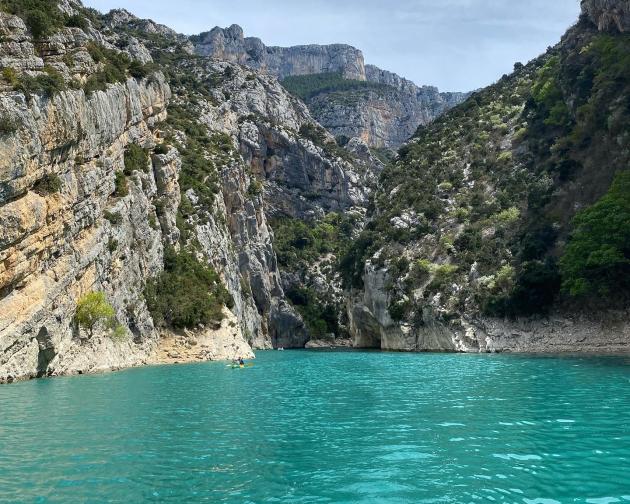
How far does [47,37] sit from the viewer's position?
45750 mm

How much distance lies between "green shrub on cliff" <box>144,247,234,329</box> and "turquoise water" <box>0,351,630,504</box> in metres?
31.0

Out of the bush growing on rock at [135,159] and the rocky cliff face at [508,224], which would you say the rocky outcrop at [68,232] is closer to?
the bush growing on rock at [135,159]

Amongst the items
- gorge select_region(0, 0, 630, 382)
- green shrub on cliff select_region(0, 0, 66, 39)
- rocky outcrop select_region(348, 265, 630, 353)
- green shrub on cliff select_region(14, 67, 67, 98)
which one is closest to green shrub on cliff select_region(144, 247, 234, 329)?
gorge select_region(0, 0, 630, 382)

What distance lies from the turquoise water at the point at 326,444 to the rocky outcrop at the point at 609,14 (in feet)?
154

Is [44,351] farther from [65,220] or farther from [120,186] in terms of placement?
[120,186]

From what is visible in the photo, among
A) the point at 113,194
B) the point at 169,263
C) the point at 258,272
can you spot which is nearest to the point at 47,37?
the point at 113,194

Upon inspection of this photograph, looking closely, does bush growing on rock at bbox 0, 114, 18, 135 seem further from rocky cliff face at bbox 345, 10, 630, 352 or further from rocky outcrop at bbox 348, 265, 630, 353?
rocky outcrop at bbox 348, 265, 630, 353

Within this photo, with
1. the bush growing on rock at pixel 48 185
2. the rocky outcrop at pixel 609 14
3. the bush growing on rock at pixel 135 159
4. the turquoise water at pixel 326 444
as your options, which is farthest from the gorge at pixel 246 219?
the turquoise water at pixel 326 444

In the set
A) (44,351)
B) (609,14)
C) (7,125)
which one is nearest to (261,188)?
(609,14)

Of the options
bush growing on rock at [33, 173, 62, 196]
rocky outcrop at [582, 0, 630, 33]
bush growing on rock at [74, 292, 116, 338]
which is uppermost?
rocky outcrop at [582, 0, 630, 33]

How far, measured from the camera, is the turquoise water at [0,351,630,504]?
1178cm

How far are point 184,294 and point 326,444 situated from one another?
49.6m

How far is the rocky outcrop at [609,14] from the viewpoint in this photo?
6062 centimetres

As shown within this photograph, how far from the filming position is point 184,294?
63.4 m
